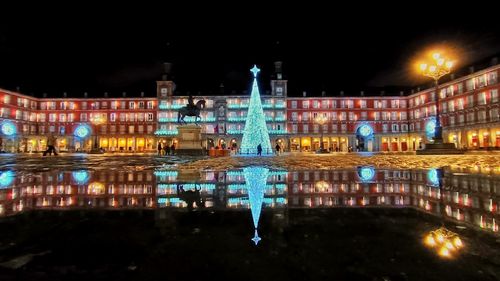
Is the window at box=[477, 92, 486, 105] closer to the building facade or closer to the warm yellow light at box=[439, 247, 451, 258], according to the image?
the building facade

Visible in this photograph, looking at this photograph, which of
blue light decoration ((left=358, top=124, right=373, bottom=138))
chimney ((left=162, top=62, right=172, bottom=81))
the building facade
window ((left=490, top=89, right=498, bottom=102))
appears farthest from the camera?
chimney ((left=162, top=62, right=172, bottom=81))

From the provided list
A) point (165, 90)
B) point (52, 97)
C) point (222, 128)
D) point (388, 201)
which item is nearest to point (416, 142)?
point (222, 128)

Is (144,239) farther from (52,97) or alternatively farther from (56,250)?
(52,97)

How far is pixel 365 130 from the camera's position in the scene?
222 ft

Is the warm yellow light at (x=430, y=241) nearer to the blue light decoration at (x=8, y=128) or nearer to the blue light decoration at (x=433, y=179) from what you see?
the blue light decoration at (x=433, y=179)

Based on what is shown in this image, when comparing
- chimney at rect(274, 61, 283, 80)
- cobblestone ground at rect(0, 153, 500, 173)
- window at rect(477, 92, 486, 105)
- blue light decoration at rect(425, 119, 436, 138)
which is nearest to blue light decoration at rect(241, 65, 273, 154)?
cobblestone ground at rect(0, 153, 500, 173)

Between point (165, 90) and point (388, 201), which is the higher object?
point (165, 90)

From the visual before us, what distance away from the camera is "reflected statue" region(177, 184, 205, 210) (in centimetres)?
352

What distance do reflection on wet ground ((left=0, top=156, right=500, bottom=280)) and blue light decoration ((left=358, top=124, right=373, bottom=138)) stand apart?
6642 centimetres

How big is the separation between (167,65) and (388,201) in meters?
73.7

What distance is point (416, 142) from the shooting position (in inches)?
2613

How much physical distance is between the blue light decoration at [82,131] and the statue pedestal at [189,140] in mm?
52412

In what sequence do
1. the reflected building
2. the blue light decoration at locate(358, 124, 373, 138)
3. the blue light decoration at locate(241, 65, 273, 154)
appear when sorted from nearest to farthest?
the reflected building < the blue light decoration at locate(241, 65, 273, 154) < the blue light decoration at locate(358, 124, 373, 138)

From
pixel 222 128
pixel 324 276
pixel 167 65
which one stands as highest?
pixel 167 65
